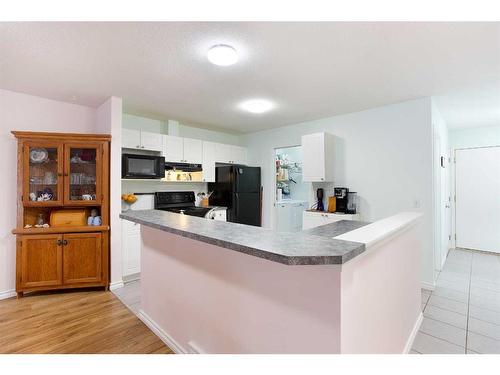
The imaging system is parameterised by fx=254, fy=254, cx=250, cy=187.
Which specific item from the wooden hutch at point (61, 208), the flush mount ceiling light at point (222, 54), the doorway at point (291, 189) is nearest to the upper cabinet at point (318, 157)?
the doorway at point (291, 189)

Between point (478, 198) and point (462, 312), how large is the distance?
3.22 metres

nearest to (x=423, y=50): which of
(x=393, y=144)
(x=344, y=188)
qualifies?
(x=393, y=144)

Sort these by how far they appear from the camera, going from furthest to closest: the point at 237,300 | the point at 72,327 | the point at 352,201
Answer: the point at 352,201 → the point at 72,327 → the point at 237,300

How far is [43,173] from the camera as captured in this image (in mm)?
3000

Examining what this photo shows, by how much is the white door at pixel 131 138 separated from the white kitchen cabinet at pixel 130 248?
41.3 inches

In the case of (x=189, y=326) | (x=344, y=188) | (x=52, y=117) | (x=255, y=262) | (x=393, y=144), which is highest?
(x=52, y=117)

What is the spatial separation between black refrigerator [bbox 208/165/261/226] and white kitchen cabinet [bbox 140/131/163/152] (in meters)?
1.25

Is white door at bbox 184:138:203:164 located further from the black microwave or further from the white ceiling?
the white ceiling

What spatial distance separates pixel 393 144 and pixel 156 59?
10.0ft

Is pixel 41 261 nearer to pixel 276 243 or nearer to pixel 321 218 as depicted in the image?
pixel 276 243

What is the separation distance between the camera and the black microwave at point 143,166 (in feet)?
10.9

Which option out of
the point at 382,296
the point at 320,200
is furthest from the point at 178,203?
the point at 382,296
